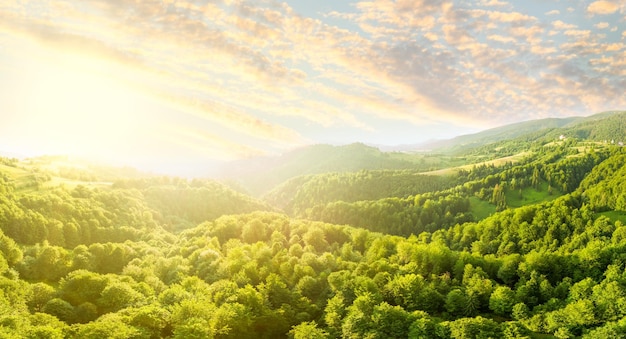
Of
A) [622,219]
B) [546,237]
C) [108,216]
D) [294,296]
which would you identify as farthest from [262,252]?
[622,219]

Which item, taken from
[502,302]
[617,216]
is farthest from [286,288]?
[617,216]

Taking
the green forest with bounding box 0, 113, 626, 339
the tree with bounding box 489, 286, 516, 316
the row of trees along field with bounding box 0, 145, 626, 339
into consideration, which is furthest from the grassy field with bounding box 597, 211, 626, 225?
the tree with bounding box 489, 286, 516, 316

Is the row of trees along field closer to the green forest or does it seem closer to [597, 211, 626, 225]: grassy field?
the green forest

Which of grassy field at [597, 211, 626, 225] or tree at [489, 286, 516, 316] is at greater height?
grassy field at [597, 211, 626, 225]

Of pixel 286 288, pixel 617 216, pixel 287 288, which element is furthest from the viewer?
pixel 617 216

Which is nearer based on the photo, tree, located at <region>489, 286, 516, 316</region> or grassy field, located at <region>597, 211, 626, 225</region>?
tree, located at <region>489, 286, 516, 316</region>

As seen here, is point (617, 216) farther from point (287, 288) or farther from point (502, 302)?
point (287, 288)

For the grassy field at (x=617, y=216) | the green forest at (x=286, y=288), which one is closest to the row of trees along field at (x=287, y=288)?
the green forest at (x=286, y=288)

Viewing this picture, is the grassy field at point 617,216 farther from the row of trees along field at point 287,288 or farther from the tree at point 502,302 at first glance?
the tree at point 502,302

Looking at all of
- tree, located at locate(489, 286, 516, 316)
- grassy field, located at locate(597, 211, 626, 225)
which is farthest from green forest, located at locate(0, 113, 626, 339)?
grassy field, located at locate(597, 211, 626, 225)

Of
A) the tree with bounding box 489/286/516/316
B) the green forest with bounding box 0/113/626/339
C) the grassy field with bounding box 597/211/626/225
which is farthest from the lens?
the grassy field with bounding box 597/211/626/225

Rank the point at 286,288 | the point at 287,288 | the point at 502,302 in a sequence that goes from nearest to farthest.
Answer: the point at 502,302 → the point at 286,288 → the point at 287,288

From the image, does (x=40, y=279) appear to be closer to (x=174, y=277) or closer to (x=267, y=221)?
(x=174, y=277)

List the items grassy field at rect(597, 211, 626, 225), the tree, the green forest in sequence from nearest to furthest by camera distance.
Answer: the green forest < the tree < grassy field at rect(597, 211, 626, 225)
